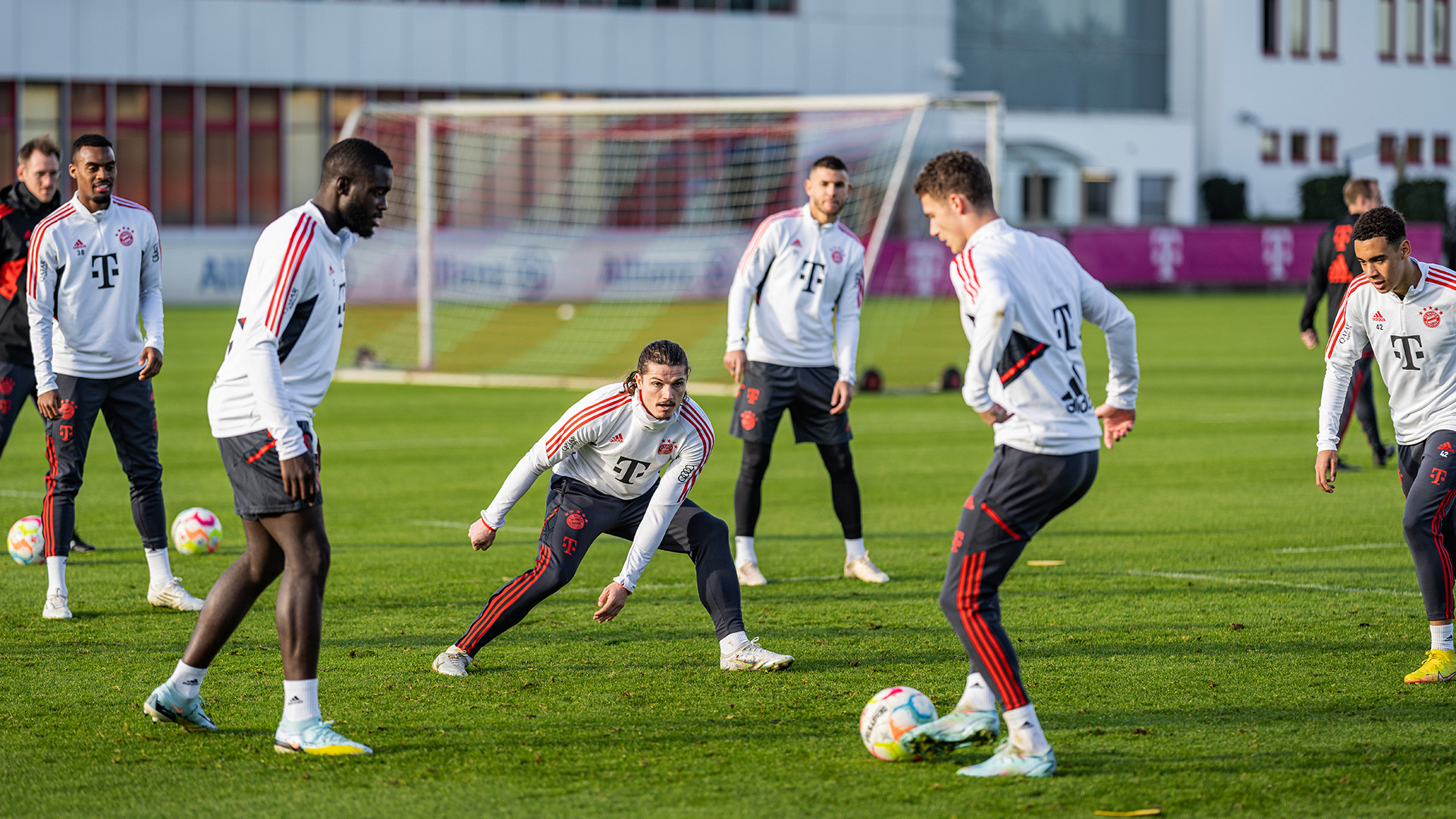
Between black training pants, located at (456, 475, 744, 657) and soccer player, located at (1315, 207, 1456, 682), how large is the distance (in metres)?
2.36

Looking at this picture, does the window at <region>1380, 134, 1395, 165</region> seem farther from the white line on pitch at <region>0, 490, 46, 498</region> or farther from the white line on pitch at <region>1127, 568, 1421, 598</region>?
the white line on pitch at <region>0, 490, 46, 498</region>

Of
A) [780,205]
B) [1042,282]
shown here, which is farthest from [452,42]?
[1042,282]

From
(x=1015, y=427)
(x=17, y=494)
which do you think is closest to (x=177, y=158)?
(x=17, y=494)

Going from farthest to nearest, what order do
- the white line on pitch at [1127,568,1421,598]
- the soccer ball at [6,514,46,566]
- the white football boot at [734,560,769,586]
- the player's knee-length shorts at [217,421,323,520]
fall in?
the soccer ball at [6,514,46,566] < the white football boot at [734,560,769,586] < the white line on pitch at [1127,568,1421,598] < the player's knee-length shorts at [217,421,323,520]

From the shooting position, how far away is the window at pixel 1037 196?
51.3 metres

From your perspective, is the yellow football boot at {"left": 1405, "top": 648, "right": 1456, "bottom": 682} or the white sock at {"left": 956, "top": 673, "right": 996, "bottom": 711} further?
the yellow football boot at {"left": 1405, "top": 648, "right": 1456, "bottom": 682}

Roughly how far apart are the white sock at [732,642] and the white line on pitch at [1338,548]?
4043 millimetres

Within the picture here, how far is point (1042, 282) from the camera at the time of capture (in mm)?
5086

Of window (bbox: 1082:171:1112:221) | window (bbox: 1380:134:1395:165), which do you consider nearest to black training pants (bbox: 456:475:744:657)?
window (bbox: 1082:171:1112:221)

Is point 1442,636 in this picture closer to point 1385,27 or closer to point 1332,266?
point 1332,266

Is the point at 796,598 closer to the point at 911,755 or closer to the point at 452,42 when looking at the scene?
the point at 911,755

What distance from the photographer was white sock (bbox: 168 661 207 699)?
5.65 metres

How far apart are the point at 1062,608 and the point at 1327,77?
5398 cm

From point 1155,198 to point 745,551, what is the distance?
47492mm
